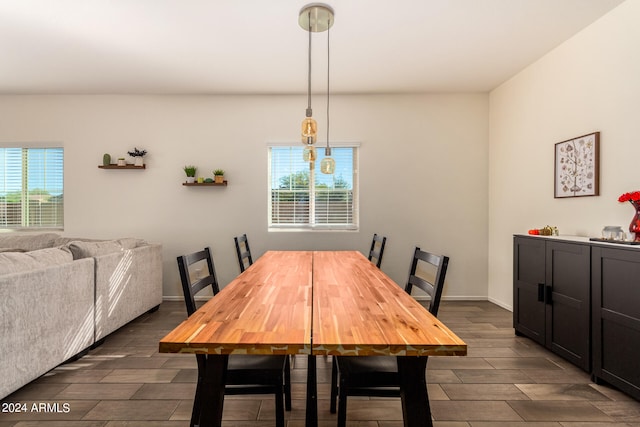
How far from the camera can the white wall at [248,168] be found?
4.23 meters

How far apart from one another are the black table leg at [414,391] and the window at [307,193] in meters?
3.22

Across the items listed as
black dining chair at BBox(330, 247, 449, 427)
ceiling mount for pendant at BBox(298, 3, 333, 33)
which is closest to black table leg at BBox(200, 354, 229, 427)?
black dining chair at BBox(330, 247, 449, 427)

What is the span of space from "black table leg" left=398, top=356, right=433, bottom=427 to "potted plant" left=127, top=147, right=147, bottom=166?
13.7ft

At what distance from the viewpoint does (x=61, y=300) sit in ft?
7.48

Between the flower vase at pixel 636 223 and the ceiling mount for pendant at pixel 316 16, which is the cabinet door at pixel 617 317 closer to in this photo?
the flower vase at pixel 636 223

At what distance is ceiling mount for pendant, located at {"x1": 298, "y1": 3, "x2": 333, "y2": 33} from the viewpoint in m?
2.04

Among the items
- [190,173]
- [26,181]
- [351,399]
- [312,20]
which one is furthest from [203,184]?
[351,399]

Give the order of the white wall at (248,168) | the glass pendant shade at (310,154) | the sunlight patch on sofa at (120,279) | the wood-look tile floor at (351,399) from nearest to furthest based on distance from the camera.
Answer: the wood-look tile floor at (351,399) < the glass pendant shade at (310,154) < the sunlight patch on sofa at (120,279) < the white wall at (248,168)

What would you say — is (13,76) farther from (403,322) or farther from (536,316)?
(536,316)

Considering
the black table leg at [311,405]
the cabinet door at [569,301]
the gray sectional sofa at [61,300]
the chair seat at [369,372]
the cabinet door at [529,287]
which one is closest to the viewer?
the black table leg at [311,405]

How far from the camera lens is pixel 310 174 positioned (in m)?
4.34

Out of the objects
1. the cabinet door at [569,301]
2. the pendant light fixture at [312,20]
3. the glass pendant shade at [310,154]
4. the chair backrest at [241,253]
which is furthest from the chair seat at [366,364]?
the cabinet door at [569,301]

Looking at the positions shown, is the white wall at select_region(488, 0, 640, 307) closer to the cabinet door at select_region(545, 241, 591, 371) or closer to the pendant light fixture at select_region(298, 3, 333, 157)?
the cabinet door at select_region(545, 241, 591, 371)

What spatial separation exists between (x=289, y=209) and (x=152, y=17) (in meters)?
2.49
